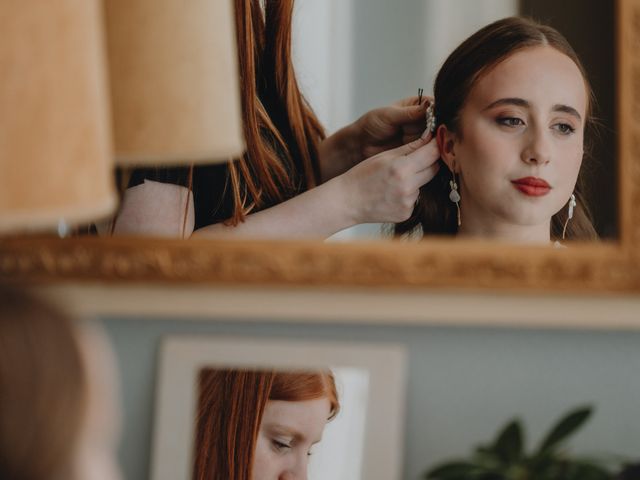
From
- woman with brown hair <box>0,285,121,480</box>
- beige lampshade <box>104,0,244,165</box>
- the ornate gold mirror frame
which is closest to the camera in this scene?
woman with brown hair <box>0,285,121,480</box>

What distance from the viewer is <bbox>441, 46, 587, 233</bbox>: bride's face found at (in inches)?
38.4

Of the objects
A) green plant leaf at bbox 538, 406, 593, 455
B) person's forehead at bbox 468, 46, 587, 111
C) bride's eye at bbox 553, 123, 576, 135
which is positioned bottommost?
green plant leaf at bbox 538, 406, 593, 455

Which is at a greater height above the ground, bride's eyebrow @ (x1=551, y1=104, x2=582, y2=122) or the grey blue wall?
bride's eyebrow @ (x1=551, y1=104, x2=582, y2=122)

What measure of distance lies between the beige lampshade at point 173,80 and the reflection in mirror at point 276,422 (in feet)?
0.96

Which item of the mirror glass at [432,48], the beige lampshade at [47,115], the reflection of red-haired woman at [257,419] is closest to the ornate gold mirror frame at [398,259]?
the mirror glass at [432,48]

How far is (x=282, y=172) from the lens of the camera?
1.03 m

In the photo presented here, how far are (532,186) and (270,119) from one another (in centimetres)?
30

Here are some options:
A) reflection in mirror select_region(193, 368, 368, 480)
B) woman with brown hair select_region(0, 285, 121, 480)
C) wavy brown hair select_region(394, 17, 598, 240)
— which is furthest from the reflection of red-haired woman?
woman with brown hair select_region(0, 285, 121, 480)

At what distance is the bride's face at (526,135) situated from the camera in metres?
0.97

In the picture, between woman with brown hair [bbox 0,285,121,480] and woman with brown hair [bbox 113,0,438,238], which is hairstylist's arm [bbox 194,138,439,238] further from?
woman with brown hair [bbox 0,285,121,480]

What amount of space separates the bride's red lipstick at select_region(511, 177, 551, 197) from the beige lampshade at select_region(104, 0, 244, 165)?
1.05ft

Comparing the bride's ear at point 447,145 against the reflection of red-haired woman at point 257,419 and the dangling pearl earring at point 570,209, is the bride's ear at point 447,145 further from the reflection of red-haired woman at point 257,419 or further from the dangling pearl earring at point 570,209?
the reflection of red-haired woman at point 257,419

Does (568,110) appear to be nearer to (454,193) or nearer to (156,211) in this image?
(454,193)

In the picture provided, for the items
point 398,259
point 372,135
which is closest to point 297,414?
point 398,259
